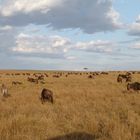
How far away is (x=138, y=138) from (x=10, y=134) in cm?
341

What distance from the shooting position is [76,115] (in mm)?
14219

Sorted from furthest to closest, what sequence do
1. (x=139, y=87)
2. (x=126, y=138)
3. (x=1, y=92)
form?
(x=139, y=87) → (x=1, y=92) → (x=126, y=138)

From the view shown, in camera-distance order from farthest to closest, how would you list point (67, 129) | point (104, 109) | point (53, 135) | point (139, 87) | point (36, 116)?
point (139, 87)
point (104, 109)
point (36, 116)
point (67, 129)
point (53, 135)

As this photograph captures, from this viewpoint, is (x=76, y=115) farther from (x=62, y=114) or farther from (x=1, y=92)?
(x=1, y=92)

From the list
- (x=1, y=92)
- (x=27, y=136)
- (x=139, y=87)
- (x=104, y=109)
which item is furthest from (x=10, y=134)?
(x=139, y=87)

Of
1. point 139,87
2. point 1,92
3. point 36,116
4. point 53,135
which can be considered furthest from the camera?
point 139,87

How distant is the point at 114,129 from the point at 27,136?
8.07 feet

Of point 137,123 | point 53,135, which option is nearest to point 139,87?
point 137,123

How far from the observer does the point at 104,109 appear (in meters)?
16.1

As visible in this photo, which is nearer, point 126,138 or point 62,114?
point 126,138

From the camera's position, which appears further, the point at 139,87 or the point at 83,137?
the point at 139,87

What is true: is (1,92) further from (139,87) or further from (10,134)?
(10,134)

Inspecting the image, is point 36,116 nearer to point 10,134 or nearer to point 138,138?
point 10,134

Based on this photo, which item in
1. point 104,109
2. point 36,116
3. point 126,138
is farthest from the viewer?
point 104,109
